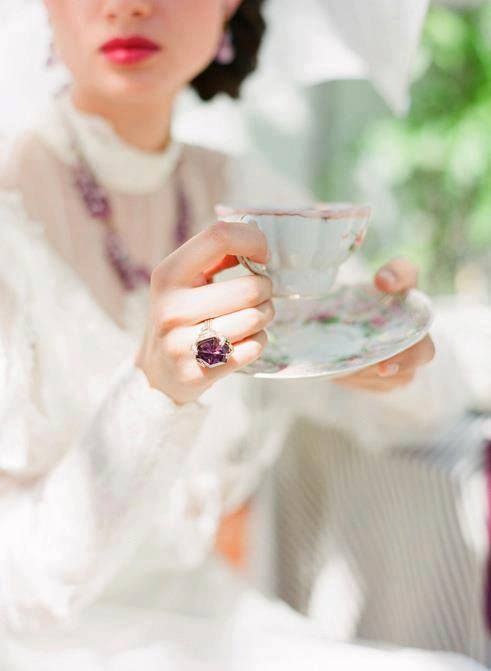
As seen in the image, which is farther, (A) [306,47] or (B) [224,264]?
(A) [306,47]

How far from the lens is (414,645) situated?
3.41ft

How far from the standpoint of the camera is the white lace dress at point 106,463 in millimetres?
680

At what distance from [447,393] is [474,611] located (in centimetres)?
29

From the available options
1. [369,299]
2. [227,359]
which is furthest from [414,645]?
[227,359]

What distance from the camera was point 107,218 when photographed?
941 millimetres

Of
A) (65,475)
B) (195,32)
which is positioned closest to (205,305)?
(65,475)

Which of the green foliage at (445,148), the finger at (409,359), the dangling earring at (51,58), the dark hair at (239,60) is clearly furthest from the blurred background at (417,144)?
the finger at (409,359)

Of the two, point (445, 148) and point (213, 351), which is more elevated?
point (213, 351)

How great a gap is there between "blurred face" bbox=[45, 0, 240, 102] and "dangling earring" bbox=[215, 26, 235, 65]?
263 millimetres

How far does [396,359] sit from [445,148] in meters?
1.53

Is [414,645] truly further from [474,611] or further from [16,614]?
[16,614]

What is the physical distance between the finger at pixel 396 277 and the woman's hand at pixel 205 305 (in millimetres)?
227

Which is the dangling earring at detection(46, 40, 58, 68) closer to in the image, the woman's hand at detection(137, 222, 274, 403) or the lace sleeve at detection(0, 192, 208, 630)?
the lace sleeve at detection(0, 192, 208, 630)

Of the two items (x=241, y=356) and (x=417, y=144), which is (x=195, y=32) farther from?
(x=417, y=144)
